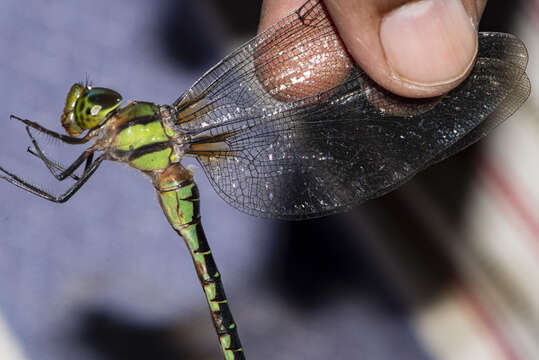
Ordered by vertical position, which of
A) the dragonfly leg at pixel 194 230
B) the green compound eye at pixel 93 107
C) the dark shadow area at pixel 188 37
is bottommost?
the dragonfly leg at pixel 194 230

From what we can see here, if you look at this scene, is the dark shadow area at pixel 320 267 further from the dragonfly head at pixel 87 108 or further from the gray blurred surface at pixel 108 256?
the dragonfly head at pixel 87 108

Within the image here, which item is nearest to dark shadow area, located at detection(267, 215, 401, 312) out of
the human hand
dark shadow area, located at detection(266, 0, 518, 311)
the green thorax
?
dark shadow area, located at detection(266, 0, 518, 311)

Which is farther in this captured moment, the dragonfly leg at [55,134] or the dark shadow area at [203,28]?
the dark shadow area at [203,28]

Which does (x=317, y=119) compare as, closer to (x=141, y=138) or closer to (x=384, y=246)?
(x=141, y=138)

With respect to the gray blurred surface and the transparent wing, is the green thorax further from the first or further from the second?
the gray blurred surface

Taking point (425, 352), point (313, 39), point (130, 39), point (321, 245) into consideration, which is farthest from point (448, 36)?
point (130, 39)

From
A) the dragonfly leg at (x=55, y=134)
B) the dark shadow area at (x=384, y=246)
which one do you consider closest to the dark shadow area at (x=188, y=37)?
the dark shadow area at (x=384, y=246)
